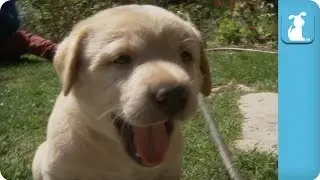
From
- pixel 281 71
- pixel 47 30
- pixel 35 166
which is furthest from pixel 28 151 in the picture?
pixel 281 71

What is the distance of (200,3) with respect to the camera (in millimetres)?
2992

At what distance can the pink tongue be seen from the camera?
2012 millimetres

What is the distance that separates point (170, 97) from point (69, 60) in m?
0.45

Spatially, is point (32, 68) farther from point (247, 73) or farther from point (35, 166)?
point (35, 166)

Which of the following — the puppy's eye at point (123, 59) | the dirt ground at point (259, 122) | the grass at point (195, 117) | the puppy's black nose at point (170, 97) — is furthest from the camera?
the dirt ground at point (259, 122)

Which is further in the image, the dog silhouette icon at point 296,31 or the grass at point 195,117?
the grass at point 195,117

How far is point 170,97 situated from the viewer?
1776mm

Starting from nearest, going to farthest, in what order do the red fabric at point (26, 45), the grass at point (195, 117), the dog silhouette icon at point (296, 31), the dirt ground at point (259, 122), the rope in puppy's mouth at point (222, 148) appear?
the dog silhouette icon at point (296, 31)
the rope in puppy's mouth at point (222, 148)
the grass at point (195, 117)
the dirt ground at point (259, 122)
the red fabric at point (26, 45)

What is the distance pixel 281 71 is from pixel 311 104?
175mm

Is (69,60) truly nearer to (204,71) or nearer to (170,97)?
(170,97)

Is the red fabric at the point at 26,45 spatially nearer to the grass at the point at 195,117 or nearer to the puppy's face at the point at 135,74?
the grass at the point at 195,117

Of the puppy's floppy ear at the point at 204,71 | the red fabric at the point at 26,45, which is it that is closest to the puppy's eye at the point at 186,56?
the puppy's floppy ear at the point at 204,71

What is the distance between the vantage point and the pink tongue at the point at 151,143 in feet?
6.60

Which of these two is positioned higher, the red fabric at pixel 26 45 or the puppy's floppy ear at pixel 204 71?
the puppy's floppy ear at pixel 204 71
